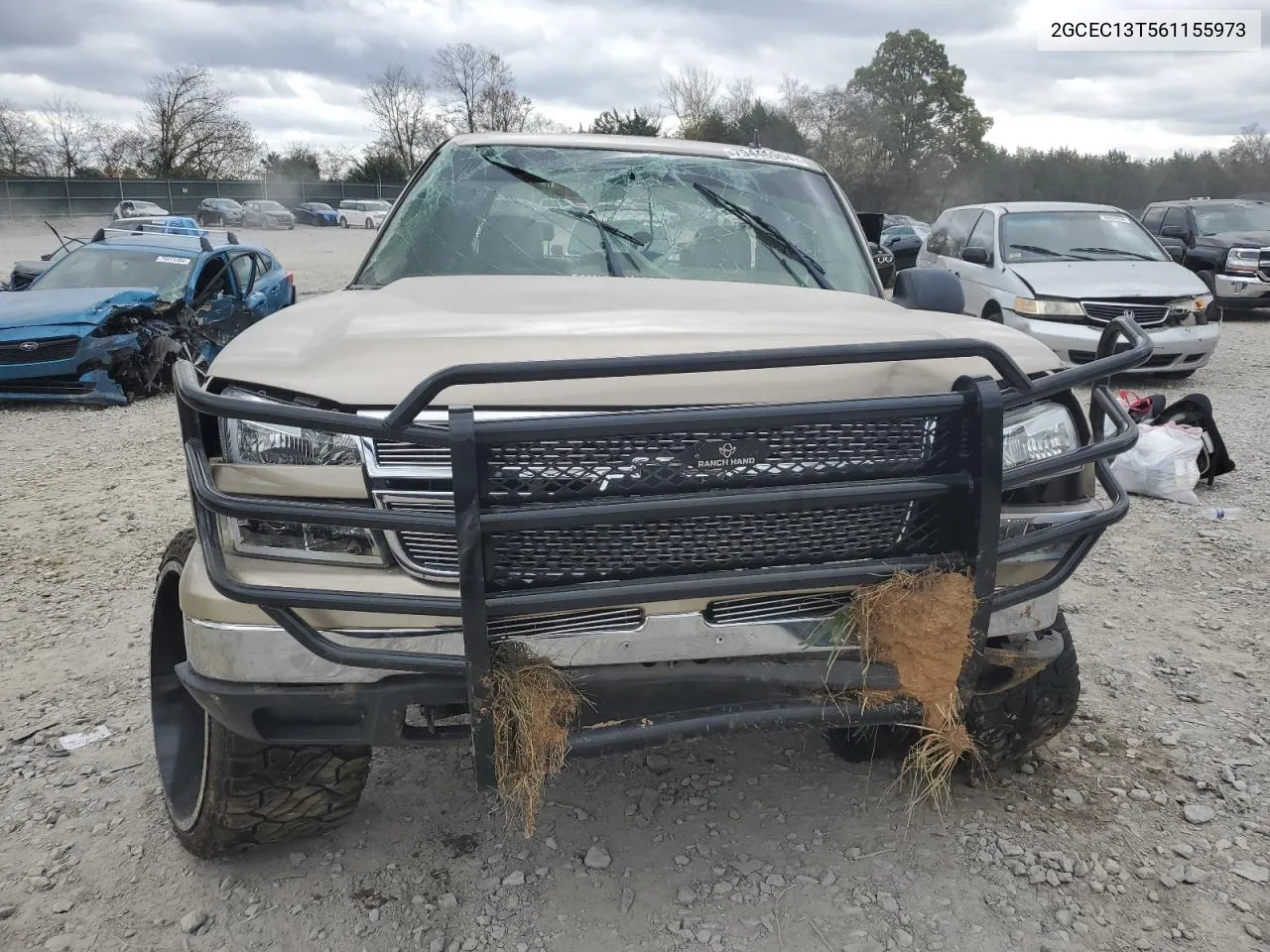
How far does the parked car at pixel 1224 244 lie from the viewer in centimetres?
1329

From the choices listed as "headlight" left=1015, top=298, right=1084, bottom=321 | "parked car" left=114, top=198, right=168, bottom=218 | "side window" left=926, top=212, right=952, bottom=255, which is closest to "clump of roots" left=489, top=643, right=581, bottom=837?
"headlight" left=1015, top=298, right=1084, bottom=321

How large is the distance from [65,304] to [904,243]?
1311 cm

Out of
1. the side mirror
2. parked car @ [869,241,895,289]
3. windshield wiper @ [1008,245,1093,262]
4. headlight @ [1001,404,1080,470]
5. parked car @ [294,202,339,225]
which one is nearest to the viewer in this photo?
headlight @ [1001,404,1080,470]

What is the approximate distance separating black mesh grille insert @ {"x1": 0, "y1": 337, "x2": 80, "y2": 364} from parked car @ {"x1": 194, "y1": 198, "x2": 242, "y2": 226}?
3508 centimetres

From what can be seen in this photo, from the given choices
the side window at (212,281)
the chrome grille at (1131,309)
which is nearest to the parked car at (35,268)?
the side window at (212,281)

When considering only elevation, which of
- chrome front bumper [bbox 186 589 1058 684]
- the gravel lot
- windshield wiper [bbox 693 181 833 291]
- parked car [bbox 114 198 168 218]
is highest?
windshield wiper [bbox 693 181 833 291]

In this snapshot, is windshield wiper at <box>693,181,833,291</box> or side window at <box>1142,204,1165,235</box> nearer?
windshield wiper at <box>693,181,833,291</box>

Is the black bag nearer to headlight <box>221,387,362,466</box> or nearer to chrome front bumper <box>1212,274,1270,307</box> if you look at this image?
headlight <box>221,387,362,466</box>

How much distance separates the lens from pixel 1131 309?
A: 28.9 ft

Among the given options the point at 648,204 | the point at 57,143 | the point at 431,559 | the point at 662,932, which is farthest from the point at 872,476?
the point at 57,143

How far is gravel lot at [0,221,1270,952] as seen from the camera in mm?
2312

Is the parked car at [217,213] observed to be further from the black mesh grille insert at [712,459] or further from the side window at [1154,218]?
Answer: the black mesh grille insert at [712,459]

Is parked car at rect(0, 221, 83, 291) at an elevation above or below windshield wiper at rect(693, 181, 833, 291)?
below

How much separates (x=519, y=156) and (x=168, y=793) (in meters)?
2.52
